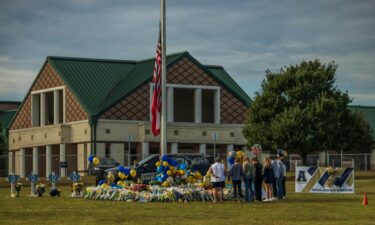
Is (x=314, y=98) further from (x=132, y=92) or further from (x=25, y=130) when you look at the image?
(x=25, y=130)

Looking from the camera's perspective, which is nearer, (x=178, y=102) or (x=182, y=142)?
(x=182, y=142)

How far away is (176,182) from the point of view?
125ft

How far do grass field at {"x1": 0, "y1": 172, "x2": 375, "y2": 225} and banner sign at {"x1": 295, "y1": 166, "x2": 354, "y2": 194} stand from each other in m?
5.74

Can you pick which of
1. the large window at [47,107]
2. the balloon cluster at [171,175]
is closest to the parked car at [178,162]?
the balloon cluster at [171,175]

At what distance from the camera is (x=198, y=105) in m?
81.3

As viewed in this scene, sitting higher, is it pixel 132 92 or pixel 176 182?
pixel 132 92

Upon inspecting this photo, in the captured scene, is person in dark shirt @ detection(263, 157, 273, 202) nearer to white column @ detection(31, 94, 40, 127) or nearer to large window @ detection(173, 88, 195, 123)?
large window @ detection(173, 88, 195, 123)

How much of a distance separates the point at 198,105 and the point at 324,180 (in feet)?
125

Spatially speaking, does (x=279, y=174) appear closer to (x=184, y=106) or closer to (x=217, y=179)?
(x=217, y=179)

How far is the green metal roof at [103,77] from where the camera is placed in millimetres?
77188

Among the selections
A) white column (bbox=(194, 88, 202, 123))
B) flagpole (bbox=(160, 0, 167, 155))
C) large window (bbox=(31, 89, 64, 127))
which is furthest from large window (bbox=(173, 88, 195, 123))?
flagpole (bbox=(160, 0, 167, 155))

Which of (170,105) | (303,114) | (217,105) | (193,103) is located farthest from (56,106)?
(303,114)

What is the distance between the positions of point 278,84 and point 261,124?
127 inches

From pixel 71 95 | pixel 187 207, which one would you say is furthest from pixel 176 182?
pixel 71 95
